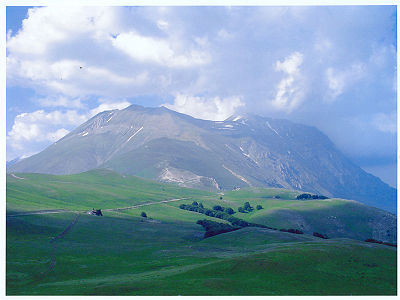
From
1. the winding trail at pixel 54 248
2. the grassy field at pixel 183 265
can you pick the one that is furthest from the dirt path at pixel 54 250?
the grassy field at pixel 183 265

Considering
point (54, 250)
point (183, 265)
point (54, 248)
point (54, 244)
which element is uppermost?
point (54, 244)

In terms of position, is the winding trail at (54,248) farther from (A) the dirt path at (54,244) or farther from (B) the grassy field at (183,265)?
Answer: (B) the grassy field at (183,265)

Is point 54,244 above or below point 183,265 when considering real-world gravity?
above

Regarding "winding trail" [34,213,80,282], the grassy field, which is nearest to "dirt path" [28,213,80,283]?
"winding trail" [34,213,80,282]

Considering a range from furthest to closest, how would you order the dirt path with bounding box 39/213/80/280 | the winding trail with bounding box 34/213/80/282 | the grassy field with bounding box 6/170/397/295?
the dirt path with bounding box 39/213/80/280, the winding trail with bounding box 34/213/80/282, the grassy field with bounding box 6/170/397/295

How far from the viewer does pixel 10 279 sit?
91.2 m

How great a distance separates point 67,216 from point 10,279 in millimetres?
103694

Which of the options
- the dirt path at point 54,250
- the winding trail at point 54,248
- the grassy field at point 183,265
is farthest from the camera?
the winding trail at point 54,248

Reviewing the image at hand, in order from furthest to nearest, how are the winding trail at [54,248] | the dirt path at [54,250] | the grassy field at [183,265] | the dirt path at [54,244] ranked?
1. the dirt path at [54,244]
2. the winding trail at [54,248]
3. the dirt path at [54,250]
4. the grassy field at [183,265]

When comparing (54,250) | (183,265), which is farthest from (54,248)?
(183,265)

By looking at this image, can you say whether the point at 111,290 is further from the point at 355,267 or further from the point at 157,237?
the point at 157,237

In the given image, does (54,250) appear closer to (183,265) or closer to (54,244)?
(54,244)

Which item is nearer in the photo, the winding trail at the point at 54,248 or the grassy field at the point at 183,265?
the grassy field at the point at 183,265

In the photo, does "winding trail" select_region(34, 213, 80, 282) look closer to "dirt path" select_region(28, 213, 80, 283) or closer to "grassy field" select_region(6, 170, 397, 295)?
"dirt path" select_region(28, 213, 80, 283)
